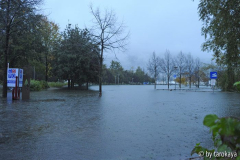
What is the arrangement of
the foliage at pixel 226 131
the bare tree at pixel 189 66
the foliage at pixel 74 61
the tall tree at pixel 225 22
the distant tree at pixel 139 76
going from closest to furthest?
the foliage at pixel 226 131
the tall tree at pixel 225 22
the foliage at pixel 74 61
the bare tree at pixel 189 66
the distant tree at pixel 139 76

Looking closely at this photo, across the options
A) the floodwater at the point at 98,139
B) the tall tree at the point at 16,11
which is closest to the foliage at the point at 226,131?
the floodwater at the point at 98,139

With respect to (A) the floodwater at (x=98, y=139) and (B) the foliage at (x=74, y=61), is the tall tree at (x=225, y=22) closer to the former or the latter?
(A) the floodwater at (x=98, y=139)

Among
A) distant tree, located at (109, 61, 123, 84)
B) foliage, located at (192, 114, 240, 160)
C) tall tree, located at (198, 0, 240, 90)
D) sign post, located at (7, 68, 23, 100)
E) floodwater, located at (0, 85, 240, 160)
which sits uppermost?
distant tree, located at (109, 61, 123, 84)

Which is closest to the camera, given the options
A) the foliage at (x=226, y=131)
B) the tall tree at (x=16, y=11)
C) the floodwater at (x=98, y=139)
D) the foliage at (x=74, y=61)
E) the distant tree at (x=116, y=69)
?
the foliage at (x=226, y=131)

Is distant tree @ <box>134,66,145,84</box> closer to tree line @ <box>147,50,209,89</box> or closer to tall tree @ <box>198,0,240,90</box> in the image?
tree line @ <box>147,50,209,89</box>

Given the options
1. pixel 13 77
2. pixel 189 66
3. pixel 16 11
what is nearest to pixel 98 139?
pixel 13 77

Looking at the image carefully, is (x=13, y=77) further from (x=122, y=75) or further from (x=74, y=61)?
(x=122, y=75)

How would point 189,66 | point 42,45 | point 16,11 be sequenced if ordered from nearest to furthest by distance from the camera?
point 16,11 → point 42,45 → point 189,66

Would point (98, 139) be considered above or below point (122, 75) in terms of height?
below

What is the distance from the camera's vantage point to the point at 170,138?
5.77m

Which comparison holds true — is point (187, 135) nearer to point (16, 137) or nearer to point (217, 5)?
point (16, 137)

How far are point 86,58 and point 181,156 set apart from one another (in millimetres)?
30440

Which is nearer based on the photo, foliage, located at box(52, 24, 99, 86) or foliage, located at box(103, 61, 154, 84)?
foliage, located at box(52, 24, 99, 86)

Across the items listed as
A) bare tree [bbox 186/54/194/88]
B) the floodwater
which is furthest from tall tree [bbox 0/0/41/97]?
bare tree [bbox 186/54/194/88]
